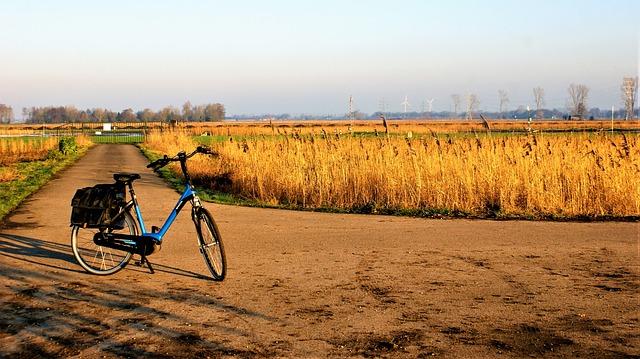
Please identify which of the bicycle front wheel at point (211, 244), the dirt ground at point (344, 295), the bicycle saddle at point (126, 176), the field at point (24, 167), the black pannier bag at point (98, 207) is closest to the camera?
the dirt ground at point (344, 295)

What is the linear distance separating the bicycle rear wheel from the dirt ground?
0.53 ft

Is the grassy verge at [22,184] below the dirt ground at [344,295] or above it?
above

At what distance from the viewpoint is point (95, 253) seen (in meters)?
8.22

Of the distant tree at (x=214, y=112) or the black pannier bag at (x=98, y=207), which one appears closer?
the black pannier bag at (x=98, y=207)

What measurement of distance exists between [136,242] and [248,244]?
2.34m

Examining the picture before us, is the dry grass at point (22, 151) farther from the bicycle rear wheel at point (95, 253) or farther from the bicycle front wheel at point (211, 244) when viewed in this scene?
the bicycle front wheel at point (211, 244)

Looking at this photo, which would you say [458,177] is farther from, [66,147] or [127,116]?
[127,116]

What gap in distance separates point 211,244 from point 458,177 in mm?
7519

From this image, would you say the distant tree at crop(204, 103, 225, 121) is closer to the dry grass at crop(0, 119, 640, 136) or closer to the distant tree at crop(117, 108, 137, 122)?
the distant tree at crop(117, 108, 137, 122)

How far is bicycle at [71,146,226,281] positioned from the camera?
7406mm

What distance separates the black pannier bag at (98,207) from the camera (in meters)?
7.68

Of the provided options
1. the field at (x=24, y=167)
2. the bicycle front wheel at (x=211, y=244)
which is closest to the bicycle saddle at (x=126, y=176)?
the bicycle front wheel at (x=211, y=244)

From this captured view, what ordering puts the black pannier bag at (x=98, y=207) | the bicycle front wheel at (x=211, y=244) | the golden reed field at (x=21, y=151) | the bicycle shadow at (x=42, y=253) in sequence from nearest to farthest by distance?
1. the bicycle front wheel at (x=211, y=244)
2. the black pannier bag at (x=98, y=207)
3. the bicycle shadow at (x=42, y=253)
4. the golden reed field at (x=21, y=151)

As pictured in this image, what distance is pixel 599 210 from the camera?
12.5m
